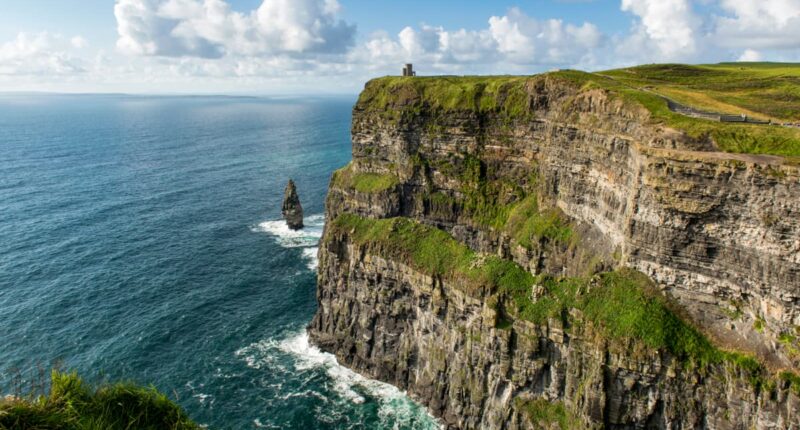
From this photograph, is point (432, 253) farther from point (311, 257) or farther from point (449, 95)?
point (311, 257)

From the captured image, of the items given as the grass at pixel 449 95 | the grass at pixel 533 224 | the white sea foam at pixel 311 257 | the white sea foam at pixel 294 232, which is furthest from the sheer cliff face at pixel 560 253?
the white sea foam at pixel 294 232

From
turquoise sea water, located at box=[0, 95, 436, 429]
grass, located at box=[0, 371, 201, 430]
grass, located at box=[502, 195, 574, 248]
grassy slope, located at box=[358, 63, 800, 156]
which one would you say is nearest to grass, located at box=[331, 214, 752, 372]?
grass, located at box=[502, 195, 574, 248]

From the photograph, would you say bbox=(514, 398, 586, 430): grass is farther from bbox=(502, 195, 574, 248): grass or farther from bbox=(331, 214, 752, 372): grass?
bbox=(502, 195, 574, 248): grass

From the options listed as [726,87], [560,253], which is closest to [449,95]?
[560,253]

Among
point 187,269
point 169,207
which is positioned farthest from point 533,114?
point 169,207

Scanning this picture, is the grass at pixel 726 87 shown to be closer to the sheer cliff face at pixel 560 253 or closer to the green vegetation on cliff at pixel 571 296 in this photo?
the sheer cliff face at pixel 560 253

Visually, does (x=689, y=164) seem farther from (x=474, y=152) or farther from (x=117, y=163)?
(x=117, y=163)
